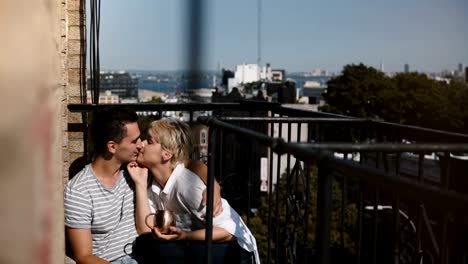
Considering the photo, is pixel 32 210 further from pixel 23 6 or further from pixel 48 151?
pixel 23 6

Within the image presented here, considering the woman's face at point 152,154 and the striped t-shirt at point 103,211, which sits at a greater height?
the woman's face at point 152,154

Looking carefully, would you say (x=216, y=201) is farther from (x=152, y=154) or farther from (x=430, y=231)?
(x=430, y=231)

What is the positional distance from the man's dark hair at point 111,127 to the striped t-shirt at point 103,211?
0.57 feet

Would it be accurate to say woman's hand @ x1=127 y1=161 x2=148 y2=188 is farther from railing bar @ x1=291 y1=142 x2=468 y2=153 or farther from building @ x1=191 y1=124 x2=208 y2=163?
railing bar @ x1=291 y1=142 x2=468 y2=153

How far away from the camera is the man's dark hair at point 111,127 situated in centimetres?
354

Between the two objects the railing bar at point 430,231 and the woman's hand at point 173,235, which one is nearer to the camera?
the railing bar at point 430,231

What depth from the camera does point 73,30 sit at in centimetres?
488

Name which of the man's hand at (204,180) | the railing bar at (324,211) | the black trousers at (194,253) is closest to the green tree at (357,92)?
the man's hand at (204,180)

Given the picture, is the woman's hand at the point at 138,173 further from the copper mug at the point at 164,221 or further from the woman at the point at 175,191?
the copper mug at the point at 164,221

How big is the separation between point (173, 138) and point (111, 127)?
35cm

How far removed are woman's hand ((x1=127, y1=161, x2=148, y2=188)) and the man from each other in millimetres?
37

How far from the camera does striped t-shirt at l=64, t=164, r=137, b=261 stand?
131 inches

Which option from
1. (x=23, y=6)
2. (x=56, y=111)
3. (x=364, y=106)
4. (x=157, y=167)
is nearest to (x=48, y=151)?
(x=56, y=111)

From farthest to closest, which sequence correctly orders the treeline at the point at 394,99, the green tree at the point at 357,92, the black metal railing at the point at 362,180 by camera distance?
the green tree at the point at 357,92
the treeline at the point at 394,99
the black metal railing at the point at 362,180
